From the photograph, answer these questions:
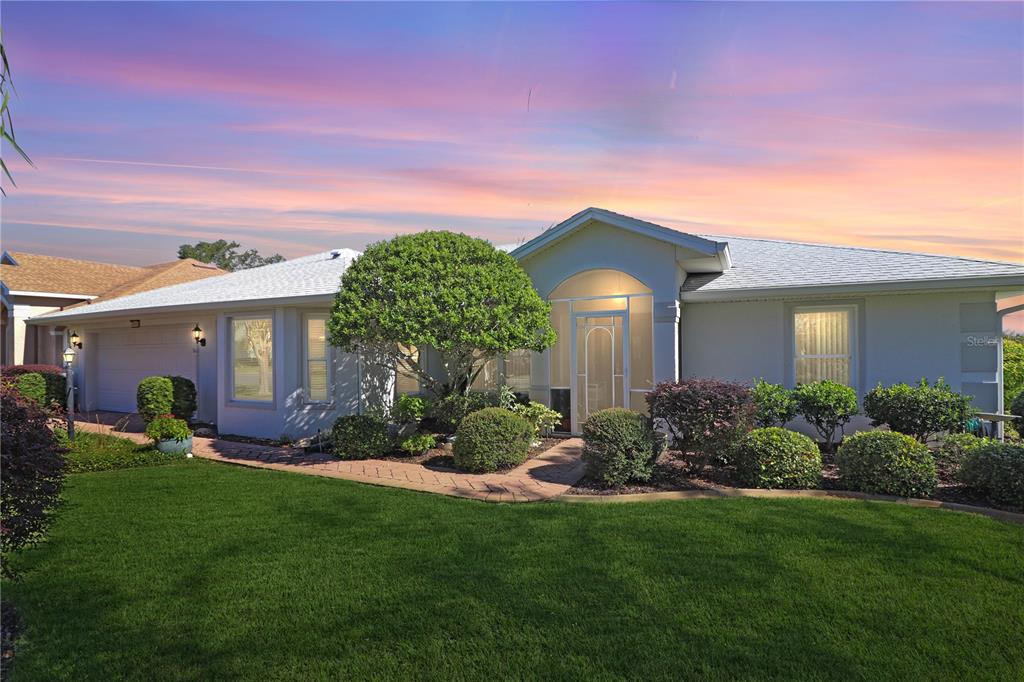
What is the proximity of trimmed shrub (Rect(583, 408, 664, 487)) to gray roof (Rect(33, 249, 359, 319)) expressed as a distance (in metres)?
6.41

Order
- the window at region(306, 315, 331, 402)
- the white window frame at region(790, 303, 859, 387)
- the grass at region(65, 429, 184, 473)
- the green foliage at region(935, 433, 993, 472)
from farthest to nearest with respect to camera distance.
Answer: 1. the window at region(306, 315, 331, 402)
2. the white window frame at region(790, 303, 859, 387)
3. the grass at region(65, 429, 184, 473)
4. the green foliage at region(935, 433, 993, 472)

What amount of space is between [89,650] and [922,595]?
19.2ft

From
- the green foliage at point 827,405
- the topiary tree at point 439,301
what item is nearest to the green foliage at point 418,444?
the topiary tree at point 439,301

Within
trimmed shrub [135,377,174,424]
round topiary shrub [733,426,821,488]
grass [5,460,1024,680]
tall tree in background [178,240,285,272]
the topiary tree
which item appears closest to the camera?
grass [5,460,1024,680]

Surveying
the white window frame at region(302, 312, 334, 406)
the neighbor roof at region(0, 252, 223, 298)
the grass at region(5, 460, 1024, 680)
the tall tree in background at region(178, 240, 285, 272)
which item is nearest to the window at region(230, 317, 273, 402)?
the white window frame at region(302, 312, 334, 406)

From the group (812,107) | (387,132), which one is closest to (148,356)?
(387,132)

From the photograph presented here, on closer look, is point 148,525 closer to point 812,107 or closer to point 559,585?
point 559,585

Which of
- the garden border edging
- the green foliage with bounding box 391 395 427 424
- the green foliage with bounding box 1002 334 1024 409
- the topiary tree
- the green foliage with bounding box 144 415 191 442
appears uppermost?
the topiary tree

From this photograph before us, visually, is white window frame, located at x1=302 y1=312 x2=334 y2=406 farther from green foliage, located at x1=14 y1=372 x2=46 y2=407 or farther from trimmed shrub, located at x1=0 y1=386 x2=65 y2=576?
green foliage, located at x1=14 y1=372 x2=46 y2=407

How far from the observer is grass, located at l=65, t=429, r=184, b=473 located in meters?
9.81

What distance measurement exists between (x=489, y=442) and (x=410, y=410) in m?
2.99

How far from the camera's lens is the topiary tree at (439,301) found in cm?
960

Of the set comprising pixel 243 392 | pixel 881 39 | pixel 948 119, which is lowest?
pixel 243 392

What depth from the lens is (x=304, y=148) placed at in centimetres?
1138
